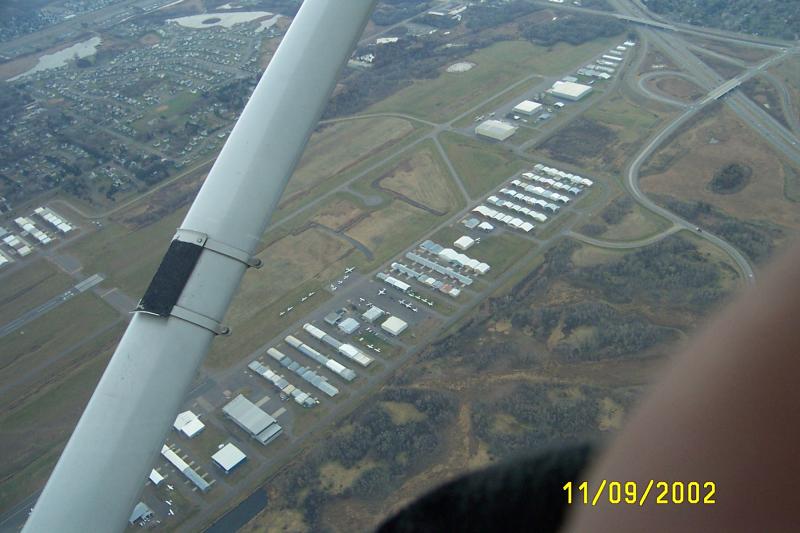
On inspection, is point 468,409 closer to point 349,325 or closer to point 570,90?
point 349,325

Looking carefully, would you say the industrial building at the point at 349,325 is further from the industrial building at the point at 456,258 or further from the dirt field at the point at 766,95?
the dirt field at the point at 766,95

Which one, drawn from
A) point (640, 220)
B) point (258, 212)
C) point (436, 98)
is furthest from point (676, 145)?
point (258, 212)

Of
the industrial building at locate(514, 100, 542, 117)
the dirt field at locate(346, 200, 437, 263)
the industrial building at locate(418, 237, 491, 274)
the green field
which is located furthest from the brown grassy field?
the industrial building at locate(514, 100, 542, 117)

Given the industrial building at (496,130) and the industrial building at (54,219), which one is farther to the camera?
the industrial building at (496,130)

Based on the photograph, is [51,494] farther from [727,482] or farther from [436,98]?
[436,98]

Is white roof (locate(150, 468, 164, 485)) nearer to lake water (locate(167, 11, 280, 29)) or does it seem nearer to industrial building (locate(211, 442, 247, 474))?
industrial building (locate(211, 442, 247, 474))

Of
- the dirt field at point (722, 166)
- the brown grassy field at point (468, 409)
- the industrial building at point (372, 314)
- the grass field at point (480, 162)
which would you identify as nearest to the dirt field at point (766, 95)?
the dirt field at point (722, 166)
